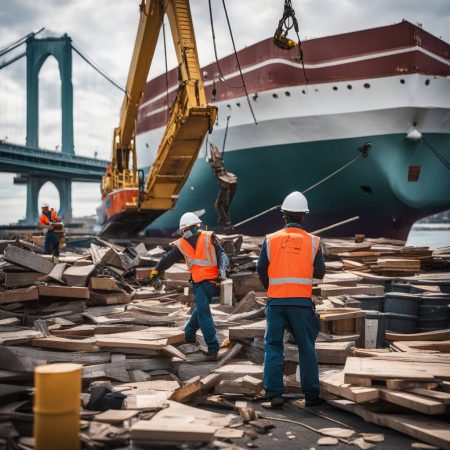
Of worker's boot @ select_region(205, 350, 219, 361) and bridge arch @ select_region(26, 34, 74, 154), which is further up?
bridge arch @ select_region(26, 34, 74, 154)

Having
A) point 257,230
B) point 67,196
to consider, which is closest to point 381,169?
point 257,230

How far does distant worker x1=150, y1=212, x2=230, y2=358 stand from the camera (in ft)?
21.2

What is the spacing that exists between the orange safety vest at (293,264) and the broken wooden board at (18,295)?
4975 mm

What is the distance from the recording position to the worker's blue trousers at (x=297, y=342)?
501 centimetres

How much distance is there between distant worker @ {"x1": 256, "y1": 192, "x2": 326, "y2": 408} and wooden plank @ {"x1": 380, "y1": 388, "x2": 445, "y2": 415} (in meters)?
0.78

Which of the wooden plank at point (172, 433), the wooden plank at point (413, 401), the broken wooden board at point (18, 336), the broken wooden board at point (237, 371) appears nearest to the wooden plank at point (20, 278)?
the broken wooden board at point (18, 336)

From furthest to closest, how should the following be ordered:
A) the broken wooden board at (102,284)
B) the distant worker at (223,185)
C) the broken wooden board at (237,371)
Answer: the distant worker at (223,185) → the broken wooden board at (102,284) → the broken wooden board at (237,371)

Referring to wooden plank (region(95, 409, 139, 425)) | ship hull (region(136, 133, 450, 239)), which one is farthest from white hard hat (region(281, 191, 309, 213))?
ship hull (region(136, 133, 450, 239))

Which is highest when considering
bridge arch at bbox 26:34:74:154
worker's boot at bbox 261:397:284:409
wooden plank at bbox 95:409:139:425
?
bridge arch at bbox 26:34:74:154

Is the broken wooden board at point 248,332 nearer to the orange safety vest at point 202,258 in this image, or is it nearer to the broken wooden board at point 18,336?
the orange safety vest at point 202,258

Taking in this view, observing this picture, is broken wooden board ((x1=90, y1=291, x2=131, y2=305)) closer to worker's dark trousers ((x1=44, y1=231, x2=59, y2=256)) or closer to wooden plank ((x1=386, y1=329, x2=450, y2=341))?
wooden plank ((x1=386, y1=329, x2=450, y2=341))

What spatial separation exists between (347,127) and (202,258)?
14.2 meters

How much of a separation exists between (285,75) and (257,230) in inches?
270

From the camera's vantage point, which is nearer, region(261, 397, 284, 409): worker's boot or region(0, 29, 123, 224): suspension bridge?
region(261, 397, 284, 409): worker's boot
